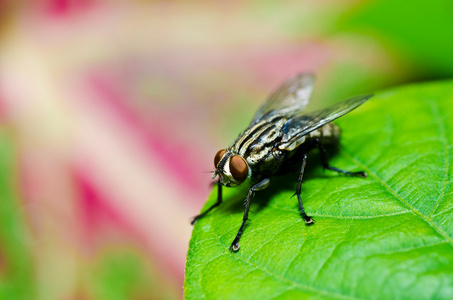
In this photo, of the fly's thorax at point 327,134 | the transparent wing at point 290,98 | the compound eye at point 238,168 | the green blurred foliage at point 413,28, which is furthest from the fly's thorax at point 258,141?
the green blurred foliage at point 413,28

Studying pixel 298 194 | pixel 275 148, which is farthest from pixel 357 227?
pixel 275 148

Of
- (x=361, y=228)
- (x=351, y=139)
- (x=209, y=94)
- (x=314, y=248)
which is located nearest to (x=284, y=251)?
(x=314, y=248)

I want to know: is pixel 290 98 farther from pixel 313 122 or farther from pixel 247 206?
pixel 247 206

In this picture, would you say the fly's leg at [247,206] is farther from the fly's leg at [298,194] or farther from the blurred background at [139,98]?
the blurred background at [139,98]

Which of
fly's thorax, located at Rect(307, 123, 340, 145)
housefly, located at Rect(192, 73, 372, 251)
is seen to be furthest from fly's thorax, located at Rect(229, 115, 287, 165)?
fly's thorax, located at Rect(307, 123, 340, 145)

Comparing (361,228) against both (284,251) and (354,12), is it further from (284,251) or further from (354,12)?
(354,12)

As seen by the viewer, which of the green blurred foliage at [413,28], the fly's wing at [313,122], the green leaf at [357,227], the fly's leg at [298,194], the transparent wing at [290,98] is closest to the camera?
the green leaf at [357,227]
